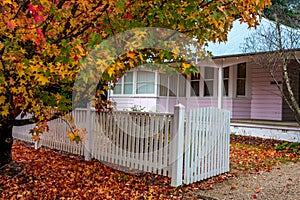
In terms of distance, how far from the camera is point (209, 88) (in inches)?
610

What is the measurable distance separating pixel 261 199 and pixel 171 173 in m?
1.55

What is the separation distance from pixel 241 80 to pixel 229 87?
0.60 metres

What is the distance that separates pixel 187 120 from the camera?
5609 mm

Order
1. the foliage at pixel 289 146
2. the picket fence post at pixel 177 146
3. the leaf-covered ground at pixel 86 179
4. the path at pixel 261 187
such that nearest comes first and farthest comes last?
1. the path at pixel 261 187
2. the leaf-covered ground at pixel 86 179
3. the picket fence post at pixel 177 146
4. the foliage at pixel 289 146

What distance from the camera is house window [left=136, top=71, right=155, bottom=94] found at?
57.4ft

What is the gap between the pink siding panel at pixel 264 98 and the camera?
12.7 meters

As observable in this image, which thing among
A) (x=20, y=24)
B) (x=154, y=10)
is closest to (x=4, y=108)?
(x=20, y=24)

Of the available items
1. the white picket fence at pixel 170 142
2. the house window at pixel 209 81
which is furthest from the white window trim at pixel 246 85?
the white picket fence at pixel 170 142

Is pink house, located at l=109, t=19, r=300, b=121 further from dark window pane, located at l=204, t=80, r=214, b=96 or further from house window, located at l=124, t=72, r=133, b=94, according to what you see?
house window, located at l=124, t=72, r=133, b=94

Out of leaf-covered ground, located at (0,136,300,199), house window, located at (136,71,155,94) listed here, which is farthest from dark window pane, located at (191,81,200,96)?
leaf-covered ground, located at (0,136,300,199)

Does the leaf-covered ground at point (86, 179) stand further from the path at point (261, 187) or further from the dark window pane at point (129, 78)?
the dark window pane at point (129, 78)

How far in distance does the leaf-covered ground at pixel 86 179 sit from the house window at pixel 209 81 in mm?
6789

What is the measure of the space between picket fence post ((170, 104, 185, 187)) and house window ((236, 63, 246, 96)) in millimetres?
9172

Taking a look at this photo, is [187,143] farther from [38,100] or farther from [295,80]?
[295,80]
